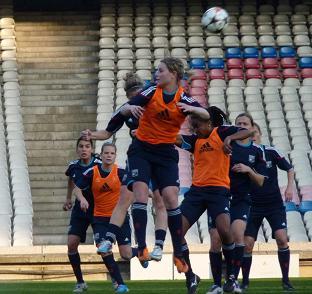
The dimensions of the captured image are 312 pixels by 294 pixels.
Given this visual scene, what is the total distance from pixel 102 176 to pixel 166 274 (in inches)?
185

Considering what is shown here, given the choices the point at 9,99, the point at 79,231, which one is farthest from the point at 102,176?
the point at 9,99

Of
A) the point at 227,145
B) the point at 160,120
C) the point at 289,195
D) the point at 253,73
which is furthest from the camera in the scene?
the point at 253,73

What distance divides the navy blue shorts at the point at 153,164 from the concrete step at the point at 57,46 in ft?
56.7

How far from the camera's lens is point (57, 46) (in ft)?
94.8

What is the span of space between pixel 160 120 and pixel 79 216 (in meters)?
3.38

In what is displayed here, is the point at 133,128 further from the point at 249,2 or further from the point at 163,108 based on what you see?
the point at 249,2

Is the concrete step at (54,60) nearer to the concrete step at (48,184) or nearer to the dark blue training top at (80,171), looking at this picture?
the concrete step at (48,184)

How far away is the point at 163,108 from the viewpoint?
1155 cm

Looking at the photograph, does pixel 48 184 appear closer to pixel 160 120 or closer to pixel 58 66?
pixel 58 66

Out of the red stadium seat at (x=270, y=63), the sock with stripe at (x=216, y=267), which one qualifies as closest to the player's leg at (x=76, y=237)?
the sock with stripe at (x=216, y=267)

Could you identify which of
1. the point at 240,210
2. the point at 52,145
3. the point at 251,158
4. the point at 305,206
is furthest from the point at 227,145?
the point at 52,145

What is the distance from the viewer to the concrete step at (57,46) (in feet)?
94.5

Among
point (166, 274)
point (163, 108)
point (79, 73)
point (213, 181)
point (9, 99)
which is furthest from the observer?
point (79, 73)

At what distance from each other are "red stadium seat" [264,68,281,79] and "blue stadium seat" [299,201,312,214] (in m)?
6.21
